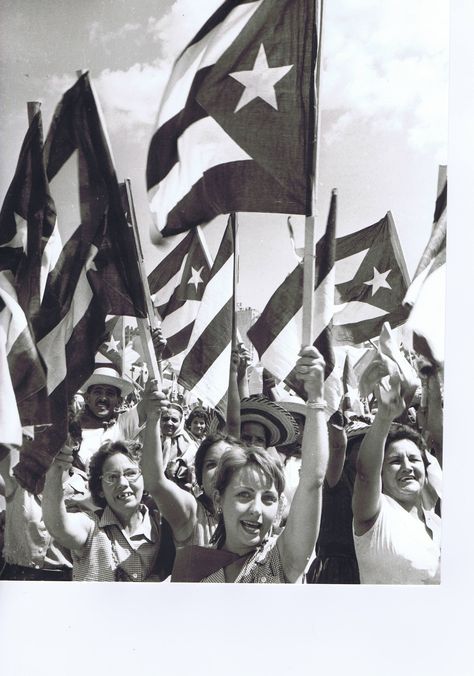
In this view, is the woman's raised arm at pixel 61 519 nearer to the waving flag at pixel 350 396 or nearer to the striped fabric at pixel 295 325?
the striped fabric at pixel 295 325

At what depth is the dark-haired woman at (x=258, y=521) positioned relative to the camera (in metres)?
3.27

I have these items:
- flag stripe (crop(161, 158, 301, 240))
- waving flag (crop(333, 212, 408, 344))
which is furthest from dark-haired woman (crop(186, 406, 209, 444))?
flag stripe (crop(161, 158, 301, 240))

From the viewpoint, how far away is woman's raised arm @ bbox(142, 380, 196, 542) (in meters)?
3.28

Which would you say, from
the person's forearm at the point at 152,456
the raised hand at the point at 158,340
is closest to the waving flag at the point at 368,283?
the raised hand at the point at 158,340

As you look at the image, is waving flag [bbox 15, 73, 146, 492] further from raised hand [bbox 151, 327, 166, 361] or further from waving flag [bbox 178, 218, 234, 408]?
waving flag [bbox 178, 218, 234, 408]

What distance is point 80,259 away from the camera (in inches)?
131

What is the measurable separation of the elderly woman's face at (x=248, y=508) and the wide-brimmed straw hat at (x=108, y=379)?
0.51 metres

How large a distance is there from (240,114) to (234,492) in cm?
136

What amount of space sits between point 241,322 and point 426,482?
2.92 ft

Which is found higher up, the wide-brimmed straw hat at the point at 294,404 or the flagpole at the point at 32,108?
the flagpole at the point at 32,108

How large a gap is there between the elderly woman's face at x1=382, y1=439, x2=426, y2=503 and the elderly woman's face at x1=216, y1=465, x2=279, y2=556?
42 centimetres

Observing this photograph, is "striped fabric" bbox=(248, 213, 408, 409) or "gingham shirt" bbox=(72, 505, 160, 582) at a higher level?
"striped fabric" bbox=(248, 213, 408, 409)

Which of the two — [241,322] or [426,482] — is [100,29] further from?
[426,482]

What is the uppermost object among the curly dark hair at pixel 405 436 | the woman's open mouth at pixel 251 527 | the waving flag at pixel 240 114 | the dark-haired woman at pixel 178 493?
the waving flag at pixel 240 114
